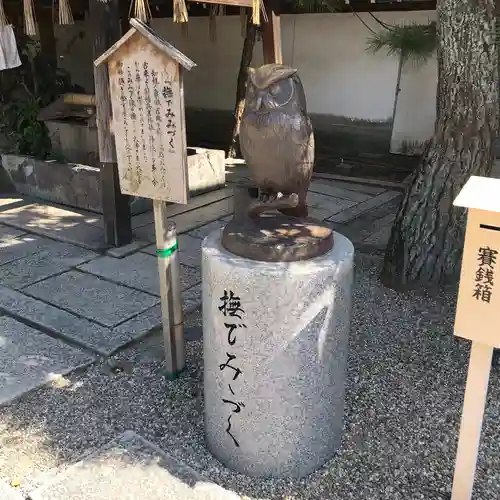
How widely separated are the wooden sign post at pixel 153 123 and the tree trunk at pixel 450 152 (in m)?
2.04

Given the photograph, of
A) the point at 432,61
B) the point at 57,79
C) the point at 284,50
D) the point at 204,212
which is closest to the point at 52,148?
the point at 57,79

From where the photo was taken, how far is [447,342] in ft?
11.6

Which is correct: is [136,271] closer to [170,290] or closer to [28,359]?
[28,359]

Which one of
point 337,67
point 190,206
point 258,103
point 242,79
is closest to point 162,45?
point 258,103

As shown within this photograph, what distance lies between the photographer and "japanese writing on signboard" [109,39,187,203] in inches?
100

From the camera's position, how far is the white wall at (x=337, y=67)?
792cm

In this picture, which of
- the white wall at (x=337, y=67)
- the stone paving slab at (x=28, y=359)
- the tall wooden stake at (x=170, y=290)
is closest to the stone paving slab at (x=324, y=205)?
the white wall at (x=337, y=67)

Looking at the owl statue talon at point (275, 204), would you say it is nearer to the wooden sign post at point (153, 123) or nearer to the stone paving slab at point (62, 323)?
the wooden sign post at point (153, 123)

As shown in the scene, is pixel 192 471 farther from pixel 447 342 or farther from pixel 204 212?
pixel 204 212

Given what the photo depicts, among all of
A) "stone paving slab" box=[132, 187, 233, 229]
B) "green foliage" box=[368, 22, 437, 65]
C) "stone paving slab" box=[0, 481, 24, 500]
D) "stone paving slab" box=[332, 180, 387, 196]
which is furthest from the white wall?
"stone paving slab" box=[0, 481, 24, 500]

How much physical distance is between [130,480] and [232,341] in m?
0.76

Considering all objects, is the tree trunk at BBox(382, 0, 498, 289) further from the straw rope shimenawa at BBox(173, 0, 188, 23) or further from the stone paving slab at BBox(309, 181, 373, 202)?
the stone paving slab at BBox(309, 181, 373, 202)

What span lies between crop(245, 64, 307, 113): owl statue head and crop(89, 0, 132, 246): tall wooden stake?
237cm

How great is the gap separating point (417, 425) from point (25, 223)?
4.51 meters
